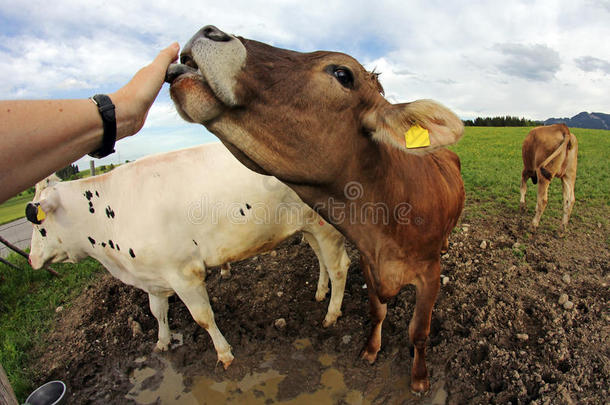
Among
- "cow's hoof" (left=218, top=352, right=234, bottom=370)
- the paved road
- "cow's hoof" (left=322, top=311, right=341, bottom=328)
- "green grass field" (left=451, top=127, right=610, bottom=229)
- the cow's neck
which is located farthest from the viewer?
the paved road

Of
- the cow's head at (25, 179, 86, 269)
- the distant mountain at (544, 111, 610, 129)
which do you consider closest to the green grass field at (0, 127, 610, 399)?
the cow's head at (25, 179, 86, 269)

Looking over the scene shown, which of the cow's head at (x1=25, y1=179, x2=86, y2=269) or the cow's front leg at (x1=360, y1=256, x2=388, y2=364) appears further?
the cow's front leg at (x1=360, y1=256, x2=388, y2=364)

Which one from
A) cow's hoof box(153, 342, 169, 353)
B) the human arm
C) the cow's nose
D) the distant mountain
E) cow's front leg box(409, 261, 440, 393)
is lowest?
cow's hoof box(153, 342, 169, 353)

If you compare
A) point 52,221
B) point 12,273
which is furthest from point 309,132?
point 12,273

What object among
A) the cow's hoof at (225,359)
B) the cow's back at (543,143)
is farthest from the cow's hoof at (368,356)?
the cow's back at (543,143)

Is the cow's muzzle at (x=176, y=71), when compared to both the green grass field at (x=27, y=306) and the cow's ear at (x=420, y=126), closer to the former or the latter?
the cow's ear at (x=420, y=126)

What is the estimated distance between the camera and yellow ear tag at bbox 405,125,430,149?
1762 mm

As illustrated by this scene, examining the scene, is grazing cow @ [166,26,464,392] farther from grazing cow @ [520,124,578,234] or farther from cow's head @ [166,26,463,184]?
grazing cow @ [520,124,578,234]

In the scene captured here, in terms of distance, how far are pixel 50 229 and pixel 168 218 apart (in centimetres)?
120

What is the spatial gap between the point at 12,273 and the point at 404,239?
6.46m

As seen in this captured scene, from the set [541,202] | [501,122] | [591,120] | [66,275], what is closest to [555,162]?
[541,202]

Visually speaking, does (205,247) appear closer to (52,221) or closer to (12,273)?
(52,221)

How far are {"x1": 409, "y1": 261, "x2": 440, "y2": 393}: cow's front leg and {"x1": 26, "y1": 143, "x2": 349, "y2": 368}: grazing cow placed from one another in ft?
4.39

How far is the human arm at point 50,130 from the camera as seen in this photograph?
114 centimetres
